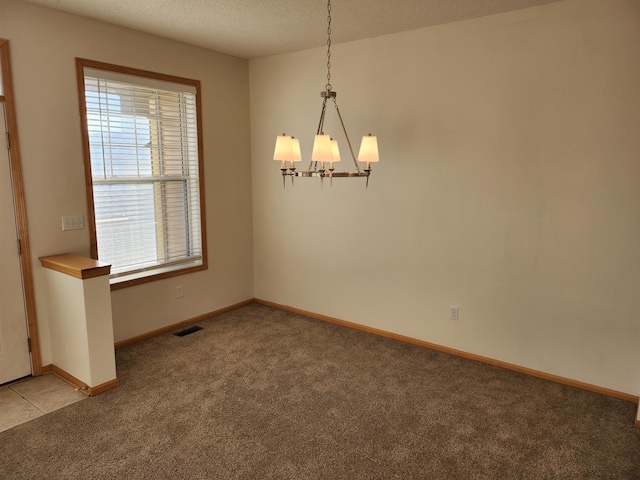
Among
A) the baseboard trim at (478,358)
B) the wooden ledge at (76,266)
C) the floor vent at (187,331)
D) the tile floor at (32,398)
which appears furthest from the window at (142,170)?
the baseboard trim at (478,358)

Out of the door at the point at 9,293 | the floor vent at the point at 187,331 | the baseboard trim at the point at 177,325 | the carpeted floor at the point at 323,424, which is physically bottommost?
the carpeted floor at the point at 323,424

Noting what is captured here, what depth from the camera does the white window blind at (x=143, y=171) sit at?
3504 mm

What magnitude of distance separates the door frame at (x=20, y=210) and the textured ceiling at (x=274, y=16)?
1.83ft

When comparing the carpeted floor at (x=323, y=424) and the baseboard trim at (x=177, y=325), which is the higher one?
the baseboard trim at (x=177, y=325)

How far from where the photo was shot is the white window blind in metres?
3.50

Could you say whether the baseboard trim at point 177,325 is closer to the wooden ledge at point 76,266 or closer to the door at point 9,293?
the door at point 9,293

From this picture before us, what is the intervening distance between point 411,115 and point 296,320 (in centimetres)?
229

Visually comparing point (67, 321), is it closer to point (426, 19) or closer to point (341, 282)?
point (341, 282)

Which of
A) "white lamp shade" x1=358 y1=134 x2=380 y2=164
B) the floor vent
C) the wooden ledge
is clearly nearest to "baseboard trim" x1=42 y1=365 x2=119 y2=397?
the wooden ledge

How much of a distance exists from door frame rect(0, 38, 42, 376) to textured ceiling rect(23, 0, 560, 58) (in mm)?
557

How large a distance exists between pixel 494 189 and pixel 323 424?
6.93ft

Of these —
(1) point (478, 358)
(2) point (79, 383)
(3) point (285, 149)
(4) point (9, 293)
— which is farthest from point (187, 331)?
(1) point (478, 358)

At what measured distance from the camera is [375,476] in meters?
2.20

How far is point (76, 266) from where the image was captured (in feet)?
9.51
